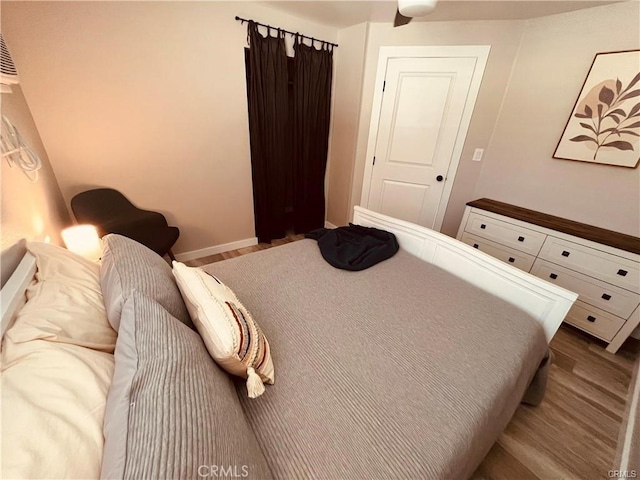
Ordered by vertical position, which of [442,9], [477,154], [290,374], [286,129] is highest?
[442,9]

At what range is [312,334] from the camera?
1.06 meters

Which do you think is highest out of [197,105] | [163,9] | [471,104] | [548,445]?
[163,9]

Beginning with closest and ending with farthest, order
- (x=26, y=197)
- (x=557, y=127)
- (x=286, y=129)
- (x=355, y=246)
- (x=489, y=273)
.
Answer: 1. (x=26, y=197)
2. (x=489, y=273)
3. (x=355, y=246)
4. (x=557, y=127)
5. (x=286, y=129)

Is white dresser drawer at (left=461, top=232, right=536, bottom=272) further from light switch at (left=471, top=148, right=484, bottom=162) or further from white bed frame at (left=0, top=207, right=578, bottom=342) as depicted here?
white bed frame at (left=0, top=207, right=578, bottom=342)

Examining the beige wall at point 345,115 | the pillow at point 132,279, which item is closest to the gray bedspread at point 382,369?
the pillow at point 132,279

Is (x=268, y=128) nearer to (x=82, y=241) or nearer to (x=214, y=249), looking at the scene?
(x=214, y=249)

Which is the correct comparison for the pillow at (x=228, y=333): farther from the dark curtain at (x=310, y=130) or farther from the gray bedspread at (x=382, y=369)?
the dark curtain at (x=310, y=130)

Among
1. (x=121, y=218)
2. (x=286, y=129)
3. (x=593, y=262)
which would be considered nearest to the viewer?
(x=593, y=262)

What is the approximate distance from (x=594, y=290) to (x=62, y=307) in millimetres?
2942

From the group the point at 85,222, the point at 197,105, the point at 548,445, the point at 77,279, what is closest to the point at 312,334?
the point at 77,279

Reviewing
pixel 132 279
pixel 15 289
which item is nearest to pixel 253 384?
pixel 132 279

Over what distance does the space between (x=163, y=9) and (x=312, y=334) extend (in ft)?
8.14

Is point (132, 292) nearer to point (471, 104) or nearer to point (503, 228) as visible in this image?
point (503, 228)

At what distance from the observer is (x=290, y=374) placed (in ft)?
2.95
